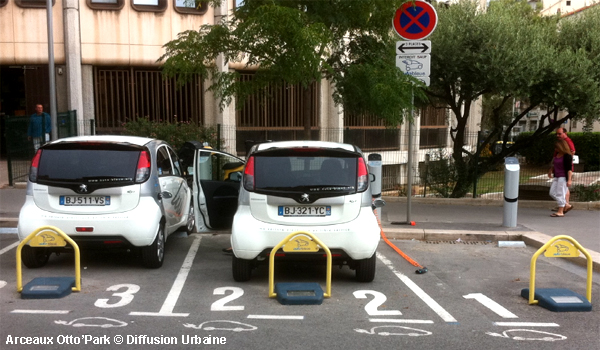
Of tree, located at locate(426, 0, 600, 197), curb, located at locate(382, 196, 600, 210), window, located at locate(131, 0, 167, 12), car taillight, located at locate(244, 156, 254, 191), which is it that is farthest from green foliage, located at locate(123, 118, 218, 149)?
car taillight, located at locate(244, 156, 254, 191)

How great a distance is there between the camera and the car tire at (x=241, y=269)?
21.9 feet

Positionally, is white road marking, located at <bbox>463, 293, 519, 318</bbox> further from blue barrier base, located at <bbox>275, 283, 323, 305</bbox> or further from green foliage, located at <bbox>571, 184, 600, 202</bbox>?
green foliage, located at <bbox>571, 184, 600, 202</bbox>

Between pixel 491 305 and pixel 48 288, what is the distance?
466cm

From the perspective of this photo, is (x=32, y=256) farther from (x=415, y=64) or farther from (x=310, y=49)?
(x=415, y=64)

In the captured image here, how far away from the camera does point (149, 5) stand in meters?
18.3

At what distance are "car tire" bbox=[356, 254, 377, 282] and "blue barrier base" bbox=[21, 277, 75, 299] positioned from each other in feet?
10.6

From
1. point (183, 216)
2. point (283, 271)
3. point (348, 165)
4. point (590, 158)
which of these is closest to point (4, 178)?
point (183, 216)

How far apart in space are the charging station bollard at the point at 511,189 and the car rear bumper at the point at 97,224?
6.50 m

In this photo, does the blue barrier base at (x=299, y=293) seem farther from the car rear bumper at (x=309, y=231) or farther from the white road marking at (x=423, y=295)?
the white road marking at (x=423, y=295)

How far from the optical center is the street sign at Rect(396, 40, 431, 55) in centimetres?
1001

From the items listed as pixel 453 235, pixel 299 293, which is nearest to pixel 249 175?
pixel 299 293

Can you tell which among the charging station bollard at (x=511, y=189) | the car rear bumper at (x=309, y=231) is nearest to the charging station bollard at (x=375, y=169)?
the charging station bollard at (x=511, y=189)

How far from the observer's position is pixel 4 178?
47.9 feet

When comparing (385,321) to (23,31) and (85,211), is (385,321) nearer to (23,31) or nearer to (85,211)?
(85,211)
